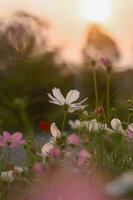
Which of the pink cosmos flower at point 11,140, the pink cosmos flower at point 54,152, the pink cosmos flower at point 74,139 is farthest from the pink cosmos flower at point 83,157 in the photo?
the pink cosmos flower at point 11,140

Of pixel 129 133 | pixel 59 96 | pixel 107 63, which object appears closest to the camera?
pixel 129 133

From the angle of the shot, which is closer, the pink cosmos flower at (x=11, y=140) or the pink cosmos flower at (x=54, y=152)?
the pink cosmos flower at (x=54, y=152)

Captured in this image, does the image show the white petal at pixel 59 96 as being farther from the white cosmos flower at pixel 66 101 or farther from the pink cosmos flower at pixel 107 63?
the pink cosmos flower at pixel 107 63

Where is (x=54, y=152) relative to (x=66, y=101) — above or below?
below

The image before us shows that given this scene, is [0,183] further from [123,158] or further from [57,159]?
[123,158]

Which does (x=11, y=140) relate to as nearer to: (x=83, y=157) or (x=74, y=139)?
(x=74, y=139)

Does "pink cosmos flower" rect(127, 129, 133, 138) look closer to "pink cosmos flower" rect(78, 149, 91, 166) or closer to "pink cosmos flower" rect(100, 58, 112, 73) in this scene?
"pink cosmos flower" rect(78, 149, 91, 166)

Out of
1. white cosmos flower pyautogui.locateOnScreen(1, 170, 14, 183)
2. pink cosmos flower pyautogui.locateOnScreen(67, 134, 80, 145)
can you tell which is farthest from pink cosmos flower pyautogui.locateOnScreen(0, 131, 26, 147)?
white cosmos flower pyautogui.locateOnScreen(1, 170, 14, 183)

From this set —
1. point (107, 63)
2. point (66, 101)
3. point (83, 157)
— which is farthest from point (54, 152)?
point (107, 63)

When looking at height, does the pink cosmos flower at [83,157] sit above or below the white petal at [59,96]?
below

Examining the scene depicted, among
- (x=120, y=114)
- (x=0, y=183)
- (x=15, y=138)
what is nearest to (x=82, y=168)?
(x=0, y=183)

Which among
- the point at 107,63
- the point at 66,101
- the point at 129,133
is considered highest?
the point at 107,63
